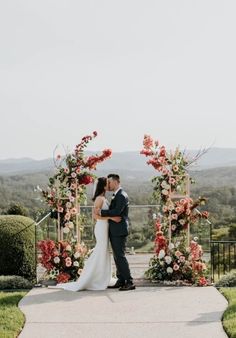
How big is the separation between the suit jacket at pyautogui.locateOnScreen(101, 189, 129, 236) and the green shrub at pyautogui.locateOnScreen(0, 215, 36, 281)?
283 cm

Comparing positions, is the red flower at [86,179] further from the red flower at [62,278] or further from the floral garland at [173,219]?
the red flower at [62,278]

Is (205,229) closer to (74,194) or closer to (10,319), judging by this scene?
(74,194)

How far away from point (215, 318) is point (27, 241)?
5.34 meters

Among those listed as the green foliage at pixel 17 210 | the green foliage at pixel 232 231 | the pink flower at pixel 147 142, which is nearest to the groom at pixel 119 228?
the pink flower at pixel 147 142

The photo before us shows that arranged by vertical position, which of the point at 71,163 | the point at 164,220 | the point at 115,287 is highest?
the point at 71,163

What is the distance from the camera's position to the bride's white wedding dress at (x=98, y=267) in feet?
33.0

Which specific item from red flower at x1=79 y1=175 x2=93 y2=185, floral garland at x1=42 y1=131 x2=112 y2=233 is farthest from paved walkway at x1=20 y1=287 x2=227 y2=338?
red flower at x1=79 y1=175 x2=93 y2=185

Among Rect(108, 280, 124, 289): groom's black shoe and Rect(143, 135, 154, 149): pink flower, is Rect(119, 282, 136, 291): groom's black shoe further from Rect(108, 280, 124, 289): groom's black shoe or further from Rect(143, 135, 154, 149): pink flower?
Rect(143, 135, 154, 149): pink flower

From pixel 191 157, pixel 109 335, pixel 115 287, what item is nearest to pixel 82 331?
pixel 109 335

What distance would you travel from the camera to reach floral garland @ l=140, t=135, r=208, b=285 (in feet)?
35.2

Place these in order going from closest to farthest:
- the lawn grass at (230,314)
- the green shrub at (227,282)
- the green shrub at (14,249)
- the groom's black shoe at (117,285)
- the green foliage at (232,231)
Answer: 1. the lawn grass at (230,314)
2. the groom's black shoe at (117,285)
3. the green shrub at (227,282)
4. the green shrub at (14,249)
5. the green foliage at (232,231)

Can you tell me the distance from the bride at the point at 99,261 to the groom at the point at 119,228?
8cm

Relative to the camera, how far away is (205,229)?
11.7m

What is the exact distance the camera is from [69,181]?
11102 mm
